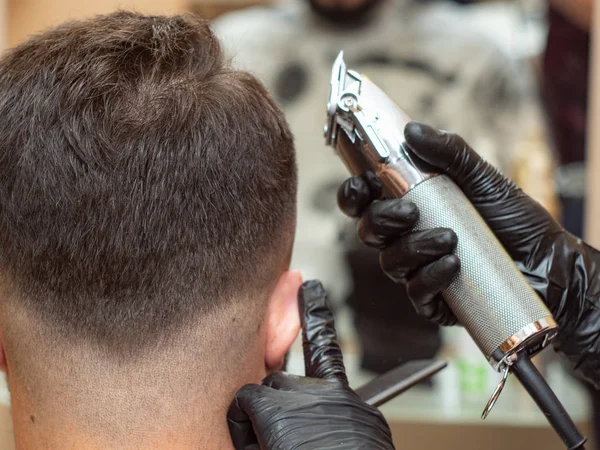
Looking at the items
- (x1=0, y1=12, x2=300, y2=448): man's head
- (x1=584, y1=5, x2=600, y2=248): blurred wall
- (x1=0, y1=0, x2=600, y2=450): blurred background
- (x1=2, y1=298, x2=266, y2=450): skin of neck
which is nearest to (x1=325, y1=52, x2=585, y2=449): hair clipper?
(x1=0, y1=12, x2=300, y2=448): man's head

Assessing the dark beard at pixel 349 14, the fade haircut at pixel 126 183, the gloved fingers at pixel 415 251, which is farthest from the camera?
the dark beard at pixel 349 14

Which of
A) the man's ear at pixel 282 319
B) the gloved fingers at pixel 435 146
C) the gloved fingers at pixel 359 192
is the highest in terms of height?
the gloved fingers at pixel 435 146

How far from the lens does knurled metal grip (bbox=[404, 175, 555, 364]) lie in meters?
0.82

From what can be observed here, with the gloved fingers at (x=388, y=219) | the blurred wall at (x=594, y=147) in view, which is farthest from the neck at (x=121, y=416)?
the blurred wall at (x=594, y=147)

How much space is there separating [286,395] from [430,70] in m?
1.36

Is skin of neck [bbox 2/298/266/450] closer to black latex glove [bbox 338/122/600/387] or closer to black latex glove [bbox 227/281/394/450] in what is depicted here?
black latex glove [bbox 227/281/394/450]

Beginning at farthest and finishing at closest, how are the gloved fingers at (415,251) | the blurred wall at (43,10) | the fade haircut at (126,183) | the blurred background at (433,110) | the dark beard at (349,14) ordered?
the dark beard at (349,14) < the blurred background at (433,110) < the blurred wall at (43,10) < the gloved fingers at (415,251) < the fade haircut at (126,183)

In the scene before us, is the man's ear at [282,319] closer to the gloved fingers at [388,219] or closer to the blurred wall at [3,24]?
the gloved fingers at [388,219]

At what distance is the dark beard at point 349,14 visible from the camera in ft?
6.68

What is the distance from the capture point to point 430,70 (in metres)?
1.98

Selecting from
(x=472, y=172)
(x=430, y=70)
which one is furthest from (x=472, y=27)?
(x=472, y=172)

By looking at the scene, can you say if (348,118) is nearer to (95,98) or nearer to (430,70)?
(95,98)

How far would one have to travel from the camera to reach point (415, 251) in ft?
2.91

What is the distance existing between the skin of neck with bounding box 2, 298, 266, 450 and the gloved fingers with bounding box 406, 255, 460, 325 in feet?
0.76
